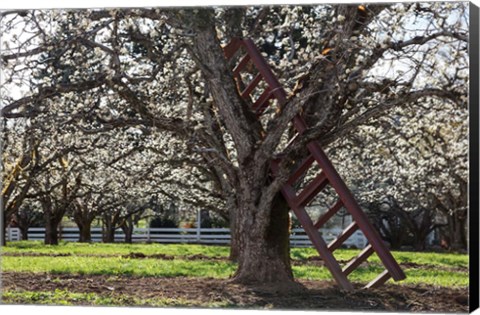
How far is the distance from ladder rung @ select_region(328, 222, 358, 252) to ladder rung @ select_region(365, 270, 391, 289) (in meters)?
0.36

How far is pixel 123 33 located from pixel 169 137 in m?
0.93

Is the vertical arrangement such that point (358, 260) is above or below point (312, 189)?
below

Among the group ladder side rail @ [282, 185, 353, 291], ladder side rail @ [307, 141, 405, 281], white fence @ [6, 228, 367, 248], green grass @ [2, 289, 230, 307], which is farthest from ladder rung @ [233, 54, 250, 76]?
green grass @ [2, 289, 230, 307]

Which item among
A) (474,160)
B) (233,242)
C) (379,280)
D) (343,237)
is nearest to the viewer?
(474,160)

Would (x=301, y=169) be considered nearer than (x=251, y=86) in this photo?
Yes

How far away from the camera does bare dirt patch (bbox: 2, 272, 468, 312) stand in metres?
6.94

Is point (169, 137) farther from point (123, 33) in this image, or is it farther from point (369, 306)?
point (369, 306)

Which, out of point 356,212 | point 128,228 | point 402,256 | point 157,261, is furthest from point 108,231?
point 402,256

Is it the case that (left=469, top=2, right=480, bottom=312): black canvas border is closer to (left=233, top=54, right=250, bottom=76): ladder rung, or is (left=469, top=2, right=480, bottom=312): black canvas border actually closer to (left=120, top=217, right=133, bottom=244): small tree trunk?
(left=233, top=54, right=250, bottom=76): ladder rung

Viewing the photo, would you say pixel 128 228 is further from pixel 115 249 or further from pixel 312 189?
pixel 312 189

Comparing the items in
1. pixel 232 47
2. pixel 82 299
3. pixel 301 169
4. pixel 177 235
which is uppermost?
pixel 232 47

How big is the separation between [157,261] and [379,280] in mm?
1730

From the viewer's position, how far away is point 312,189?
747 centimetres

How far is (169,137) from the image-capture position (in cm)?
813
